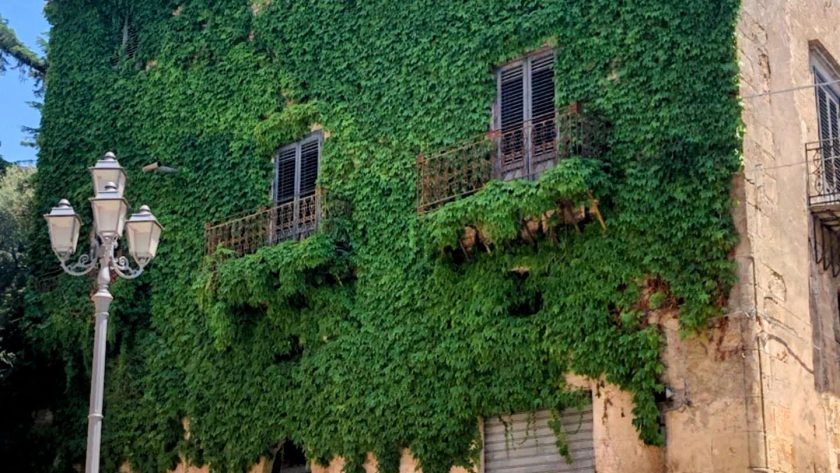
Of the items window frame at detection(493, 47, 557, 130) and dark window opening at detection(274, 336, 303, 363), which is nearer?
window frame at detection(493, 47, 557, 130)

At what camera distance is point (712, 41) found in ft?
55.1

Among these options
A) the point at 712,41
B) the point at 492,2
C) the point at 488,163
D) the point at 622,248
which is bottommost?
the point at 622,248

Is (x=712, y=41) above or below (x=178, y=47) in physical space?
below

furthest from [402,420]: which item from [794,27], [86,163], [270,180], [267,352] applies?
[86,163]

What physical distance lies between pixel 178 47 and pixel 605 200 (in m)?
9.87

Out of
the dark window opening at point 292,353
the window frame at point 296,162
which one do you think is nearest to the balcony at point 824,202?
the window frame at point 296,162

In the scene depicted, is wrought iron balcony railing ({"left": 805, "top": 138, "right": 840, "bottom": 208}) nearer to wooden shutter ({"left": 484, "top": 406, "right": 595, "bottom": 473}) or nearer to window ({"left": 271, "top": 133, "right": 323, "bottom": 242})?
wooden shutter ({"left": 484, "top": 406, "right": 595, "bottom": 473})

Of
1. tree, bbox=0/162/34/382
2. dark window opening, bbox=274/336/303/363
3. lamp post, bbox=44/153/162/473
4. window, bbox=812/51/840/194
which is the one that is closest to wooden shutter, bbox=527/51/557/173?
window, bbox=812/51/840/194

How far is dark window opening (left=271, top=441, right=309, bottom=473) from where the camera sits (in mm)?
19828

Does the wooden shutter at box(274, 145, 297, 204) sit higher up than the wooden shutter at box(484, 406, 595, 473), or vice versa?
the wooden shutter at box(274, 145, 297, 204)

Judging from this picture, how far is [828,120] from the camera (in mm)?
19844

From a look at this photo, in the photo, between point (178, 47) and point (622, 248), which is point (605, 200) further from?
point (178, 47)

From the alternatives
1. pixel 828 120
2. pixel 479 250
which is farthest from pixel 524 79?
pixel 828 120

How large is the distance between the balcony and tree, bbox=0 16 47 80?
2102 centimetres
